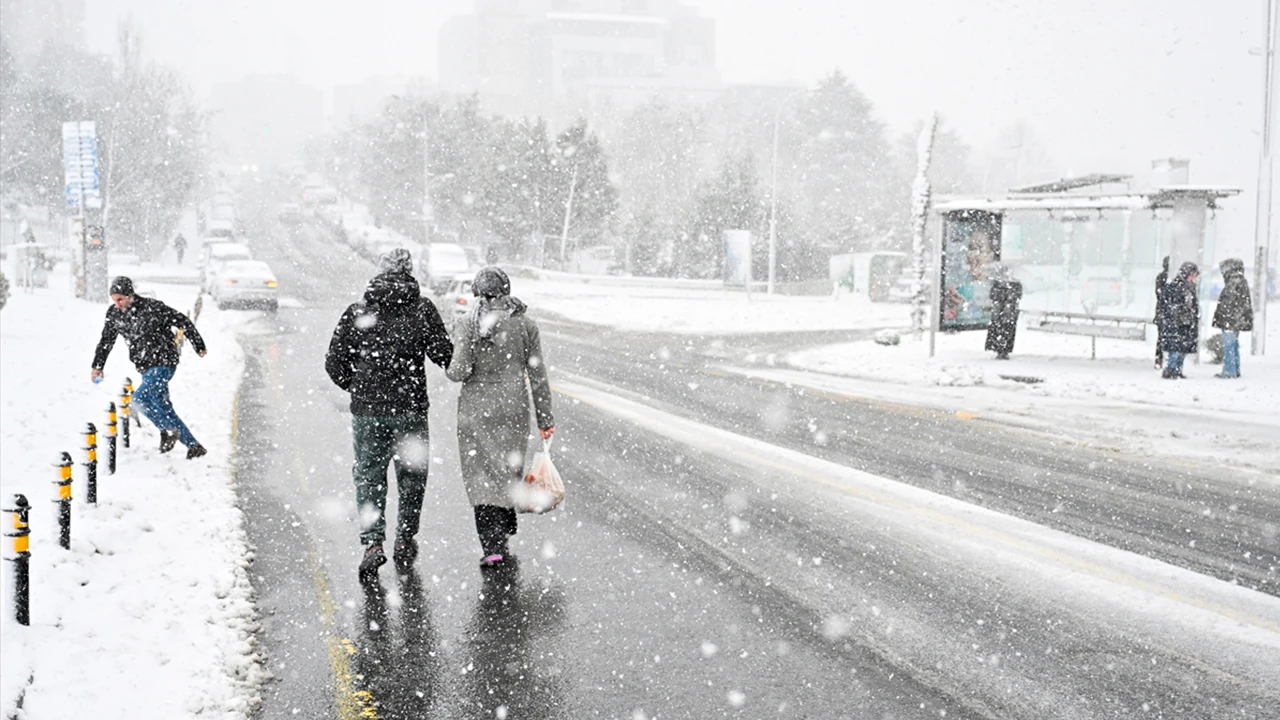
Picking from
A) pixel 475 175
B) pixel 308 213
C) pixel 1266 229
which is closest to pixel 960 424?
pixel 1266 229

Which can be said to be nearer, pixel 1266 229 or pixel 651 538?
pixel 651 538

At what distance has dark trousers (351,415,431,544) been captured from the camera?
20.5 ft

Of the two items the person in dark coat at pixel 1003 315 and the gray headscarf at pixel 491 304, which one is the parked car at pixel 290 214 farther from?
the gray headscarf at pixel 491 304

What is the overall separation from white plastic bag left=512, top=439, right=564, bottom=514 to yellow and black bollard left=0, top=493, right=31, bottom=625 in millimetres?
2643

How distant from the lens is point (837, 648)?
200 inches

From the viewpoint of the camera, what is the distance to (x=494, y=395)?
6.44 meters

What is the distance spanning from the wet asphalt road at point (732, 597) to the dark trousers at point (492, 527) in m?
0.16

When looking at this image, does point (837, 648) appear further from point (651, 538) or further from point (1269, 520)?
point (1269, 520)

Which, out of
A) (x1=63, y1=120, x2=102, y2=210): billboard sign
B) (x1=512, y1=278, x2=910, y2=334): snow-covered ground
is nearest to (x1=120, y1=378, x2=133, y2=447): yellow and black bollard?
(x1=512, y1=278, x2=910, y2=334): snow-covered ground

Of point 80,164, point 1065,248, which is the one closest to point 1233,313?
point 1065,248

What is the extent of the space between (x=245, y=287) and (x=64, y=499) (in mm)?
25802

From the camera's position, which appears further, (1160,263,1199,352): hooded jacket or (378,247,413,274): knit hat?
(1160,263,1199,352): hooded jacket

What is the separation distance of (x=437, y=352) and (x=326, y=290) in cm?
3868

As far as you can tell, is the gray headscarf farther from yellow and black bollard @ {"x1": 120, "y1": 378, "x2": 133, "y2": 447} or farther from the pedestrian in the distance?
yellow and black bollard @ {"x1": 120, "y1": 378, "x2": 133, "y2": 447}
